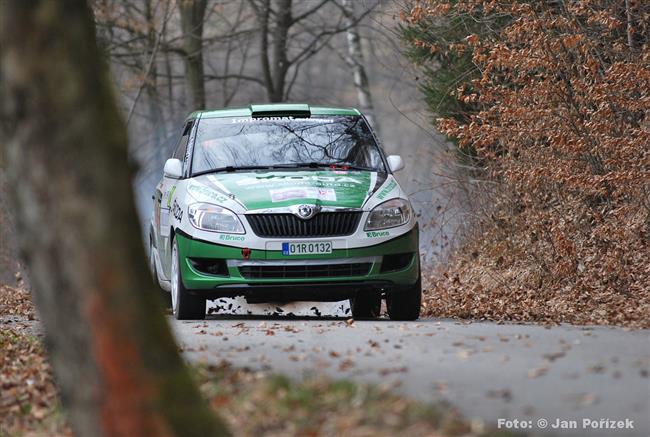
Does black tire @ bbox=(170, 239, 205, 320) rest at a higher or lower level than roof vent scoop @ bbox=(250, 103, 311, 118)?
lower

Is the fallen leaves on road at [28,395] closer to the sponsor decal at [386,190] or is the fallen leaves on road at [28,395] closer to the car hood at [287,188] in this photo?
the car hood at [287,188]

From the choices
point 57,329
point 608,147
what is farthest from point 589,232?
point 57,329

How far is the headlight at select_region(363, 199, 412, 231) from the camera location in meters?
12.5

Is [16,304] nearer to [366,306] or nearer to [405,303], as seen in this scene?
[366,306]

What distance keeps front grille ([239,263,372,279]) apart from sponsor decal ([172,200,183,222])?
90 centimetres

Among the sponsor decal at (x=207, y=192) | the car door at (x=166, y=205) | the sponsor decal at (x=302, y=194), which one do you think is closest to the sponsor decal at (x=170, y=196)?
the car door at (x=166, y=205)

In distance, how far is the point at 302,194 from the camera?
12.5 metres

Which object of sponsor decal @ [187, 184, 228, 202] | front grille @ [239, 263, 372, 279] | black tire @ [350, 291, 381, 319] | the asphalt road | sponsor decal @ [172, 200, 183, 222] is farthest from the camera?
black tire @ [350, 291, 381, 319]

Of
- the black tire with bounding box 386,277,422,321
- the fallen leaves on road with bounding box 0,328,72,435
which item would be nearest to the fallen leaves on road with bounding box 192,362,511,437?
the fallen leaves on road with bounding box 0,328,72,435

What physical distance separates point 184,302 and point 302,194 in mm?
1591

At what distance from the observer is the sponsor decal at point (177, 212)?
12.8 meters

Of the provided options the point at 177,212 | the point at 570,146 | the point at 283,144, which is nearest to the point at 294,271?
the point at 177,212

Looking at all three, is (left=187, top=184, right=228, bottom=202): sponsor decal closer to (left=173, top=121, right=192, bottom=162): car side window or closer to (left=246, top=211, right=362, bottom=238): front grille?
(left=246, top=211, right=362, bottom=238): front grille

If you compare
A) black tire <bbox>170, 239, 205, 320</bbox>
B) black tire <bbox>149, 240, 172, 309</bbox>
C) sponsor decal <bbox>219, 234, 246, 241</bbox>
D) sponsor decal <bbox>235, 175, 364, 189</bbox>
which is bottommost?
black tire <bbox>149, 240, 172, 309</bbox>
